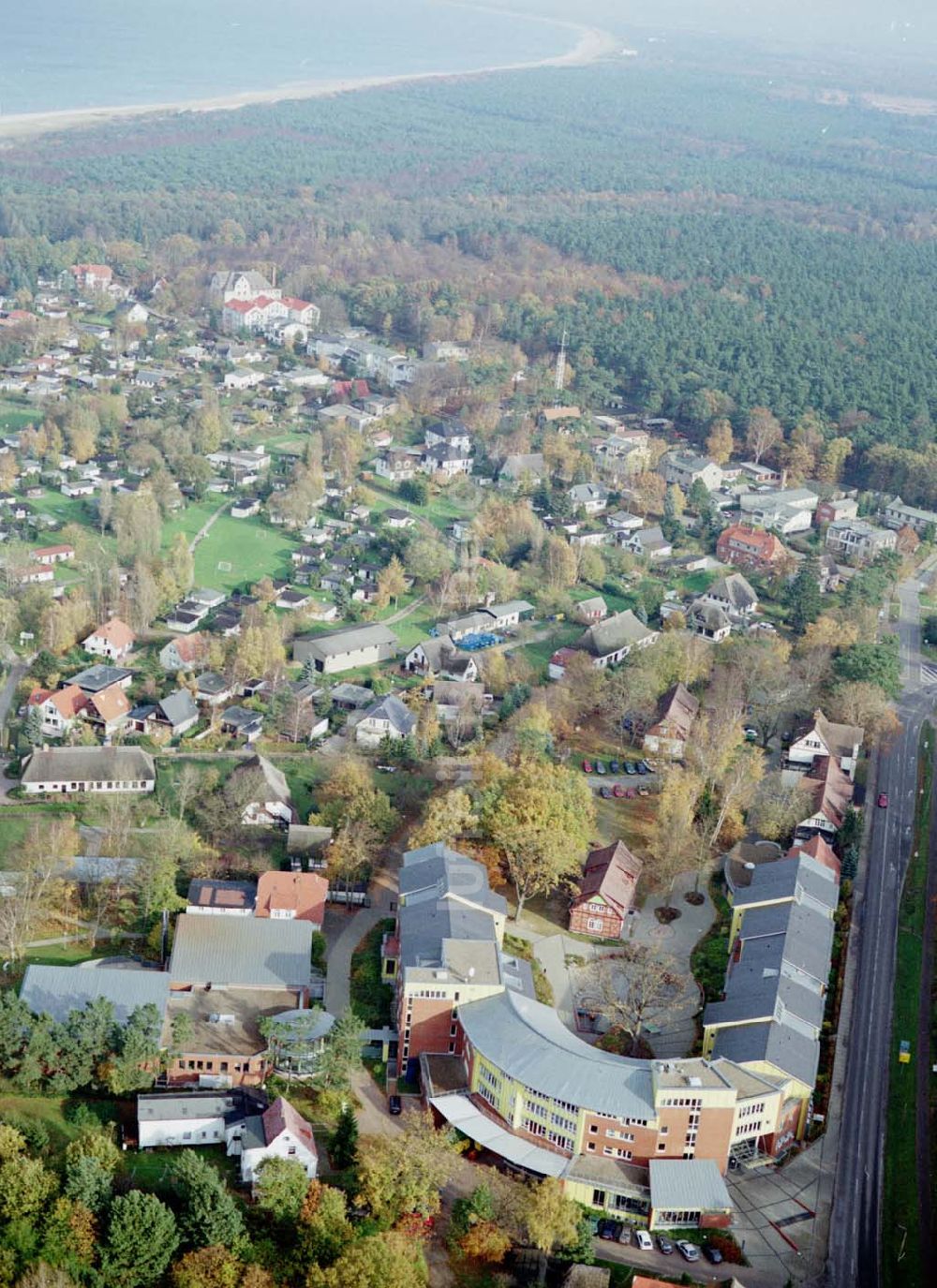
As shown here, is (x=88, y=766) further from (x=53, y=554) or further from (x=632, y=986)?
(x=632, y=986)

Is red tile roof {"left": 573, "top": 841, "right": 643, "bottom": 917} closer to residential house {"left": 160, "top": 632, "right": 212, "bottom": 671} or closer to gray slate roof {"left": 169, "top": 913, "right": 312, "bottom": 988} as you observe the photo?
gray slate roof {"left": 169, "top": 913, "right": 312, "bottom": 988}

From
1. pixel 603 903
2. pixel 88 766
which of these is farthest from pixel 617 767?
pixel 88 766

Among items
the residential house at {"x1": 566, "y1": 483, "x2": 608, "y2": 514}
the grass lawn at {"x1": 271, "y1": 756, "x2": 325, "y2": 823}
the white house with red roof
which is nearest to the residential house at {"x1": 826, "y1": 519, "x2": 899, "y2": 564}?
the residential house at {"x1": 566, "y1": 483, "x2": 608, "y2": 514}

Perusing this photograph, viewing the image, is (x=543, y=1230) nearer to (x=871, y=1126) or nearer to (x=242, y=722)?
(x=871, y=1126)

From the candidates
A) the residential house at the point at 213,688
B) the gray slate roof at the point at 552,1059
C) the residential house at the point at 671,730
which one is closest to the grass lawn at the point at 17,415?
the residential house at the point at 213,688

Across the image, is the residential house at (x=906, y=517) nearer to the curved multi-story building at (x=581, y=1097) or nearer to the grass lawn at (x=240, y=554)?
the grass lawn at (x=240, y=554)

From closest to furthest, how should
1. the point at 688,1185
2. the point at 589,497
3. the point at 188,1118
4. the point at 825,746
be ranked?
the point at 688,1185 < the point at 188,1118 < the point at 825,746 < the point at 589,497
